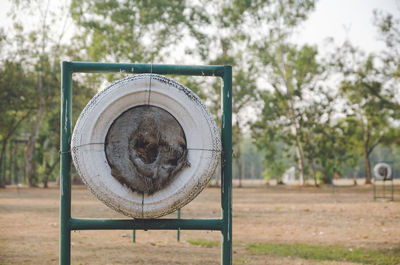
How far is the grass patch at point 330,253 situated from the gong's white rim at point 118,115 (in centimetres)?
304

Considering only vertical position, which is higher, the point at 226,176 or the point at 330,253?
the point at 226,176

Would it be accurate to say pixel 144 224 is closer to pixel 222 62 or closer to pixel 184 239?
pixel 184 239

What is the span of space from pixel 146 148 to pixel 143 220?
40 centimetres

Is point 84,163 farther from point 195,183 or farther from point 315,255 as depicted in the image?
point 315,255

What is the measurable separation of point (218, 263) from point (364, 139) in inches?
1118

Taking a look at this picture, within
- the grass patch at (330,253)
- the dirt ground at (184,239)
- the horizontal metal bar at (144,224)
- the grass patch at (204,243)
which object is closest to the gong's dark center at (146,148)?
the horizontal metal bar at (144,224)

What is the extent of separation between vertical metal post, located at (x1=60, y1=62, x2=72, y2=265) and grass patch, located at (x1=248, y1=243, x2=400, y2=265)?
3.14m

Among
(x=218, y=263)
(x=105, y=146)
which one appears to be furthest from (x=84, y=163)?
(x=218, y=263)

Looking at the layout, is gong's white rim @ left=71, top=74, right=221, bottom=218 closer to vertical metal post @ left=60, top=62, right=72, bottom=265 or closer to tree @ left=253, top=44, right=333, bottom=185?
vertical metal post @ left=60, top=62, right=72, bottom=265

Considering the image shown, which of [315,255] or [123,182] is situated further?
[315,255]

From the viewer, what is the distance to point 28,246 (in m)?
5.17

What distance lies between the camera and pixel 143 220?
7.58 feet

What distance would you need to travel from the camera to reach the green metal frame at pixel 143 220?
2.34 m

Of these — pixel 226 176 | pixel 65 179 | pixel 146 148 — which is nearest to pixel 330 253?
pixel 226 176
